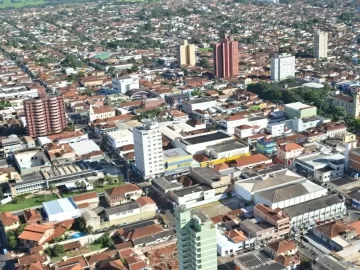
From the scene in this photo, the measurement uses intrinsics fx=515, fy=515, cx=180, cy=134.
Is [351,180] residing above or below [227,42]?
below

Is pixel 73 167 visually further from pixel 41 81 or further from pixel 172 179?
pixel 41 81

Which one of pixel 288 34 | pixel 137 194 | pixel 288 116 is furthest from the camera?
pixel 288 34

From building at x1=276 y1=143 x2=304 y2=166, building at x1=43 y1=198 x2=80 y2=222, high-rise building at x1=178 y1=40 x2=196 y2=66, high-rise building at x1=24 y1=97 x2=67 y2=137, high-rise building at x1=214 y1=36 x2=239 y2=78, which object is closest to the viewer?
building at x1=43 y1=198 x2=80 y2=222

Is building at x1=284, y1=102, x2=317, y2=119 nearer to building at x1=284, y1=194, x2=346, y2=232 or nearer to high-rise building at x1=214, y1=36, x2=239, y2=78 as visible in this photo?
building at x1=284, y1=194, x2=346, y2=232

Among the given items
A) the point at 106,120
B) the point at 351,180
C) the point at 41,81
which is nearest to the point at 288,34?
the point at 41,81

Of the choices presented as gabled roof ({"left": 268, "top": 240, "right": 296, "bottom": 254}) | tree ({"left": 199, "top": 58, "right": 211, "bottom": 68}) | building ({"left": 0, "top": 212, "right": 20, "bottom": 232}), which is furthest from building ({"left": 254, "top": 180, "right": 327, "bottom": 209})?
tree ({"left": 199, "top": 58, "right": 211, "bottom": 68})

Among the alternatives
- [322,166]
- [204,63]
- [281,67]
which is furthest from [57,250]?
[204,63]

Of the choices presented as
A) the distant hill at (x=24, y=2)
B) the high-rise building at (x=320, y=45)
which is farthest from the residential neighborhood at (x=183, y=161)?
the distant hill at (x=24, y=2)
